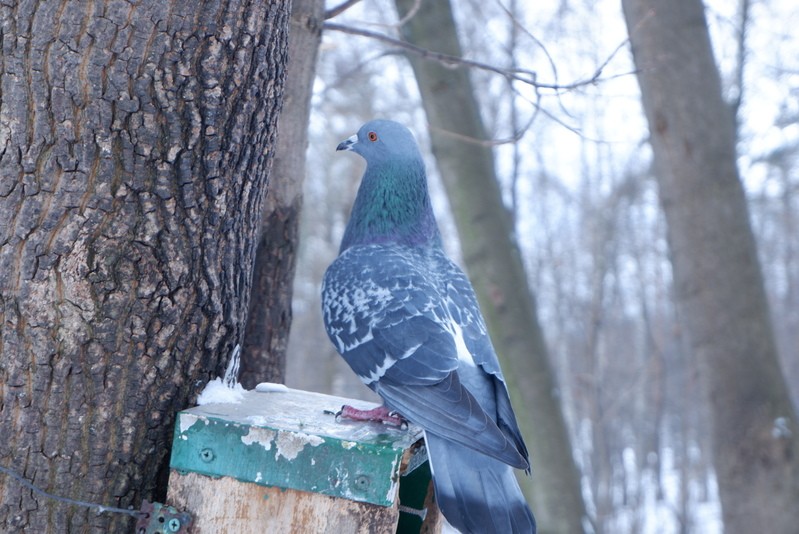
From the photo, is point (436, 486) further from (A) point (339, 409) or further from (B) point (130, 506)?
(B) point (130, 506)

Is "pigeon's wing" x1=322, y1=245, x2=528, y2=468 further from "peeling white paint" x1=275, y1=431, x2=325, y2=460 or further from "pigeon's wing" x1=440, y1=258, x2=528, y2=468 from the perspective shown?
"peeling white paint" x1=275, y1=431, x2=325, y2=460

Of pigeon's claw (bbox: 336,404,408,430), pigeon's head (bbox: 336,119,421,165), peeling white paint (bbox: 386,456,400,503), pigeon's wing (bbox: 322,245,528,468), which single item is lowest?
peeling white paint (bbox: 386,456,400,503)

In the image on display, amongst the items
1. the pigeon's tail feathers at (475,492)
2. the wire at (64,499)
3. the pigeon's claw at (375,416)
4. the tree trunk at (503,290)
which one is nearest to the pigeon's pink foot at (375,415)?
the pigeon's claw at (375,416)

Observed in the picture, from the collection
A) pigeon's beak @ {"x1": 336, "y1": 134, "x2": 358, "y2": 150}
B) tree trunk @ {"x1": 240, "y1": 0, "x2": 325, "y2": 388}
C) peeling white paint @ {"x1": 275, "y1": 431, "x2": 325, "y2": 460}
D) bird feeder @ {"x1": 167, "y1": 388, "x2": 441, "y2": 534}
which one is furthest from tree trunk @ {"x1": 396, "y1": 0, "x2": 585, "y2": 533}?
peeling white paint @ {"x1": 275, "y1": 431, "x2": 325, "y2": 460}

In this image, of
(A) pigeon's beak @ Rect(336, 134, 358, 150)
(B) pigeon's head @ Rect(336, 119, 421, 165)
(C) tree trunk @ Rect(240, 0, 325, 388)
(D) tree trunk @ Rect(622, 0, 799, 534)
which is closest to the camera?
(C) tree trunk @ Rect(240, 0, 325, 388)

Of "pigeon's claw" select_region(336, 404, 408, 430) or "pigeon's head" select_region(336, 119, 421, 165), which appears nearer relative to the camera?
"pigeon's claw" select_region(336, 404, 408, 430)

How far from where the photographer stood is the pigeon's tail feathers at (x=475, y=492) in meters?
2.03

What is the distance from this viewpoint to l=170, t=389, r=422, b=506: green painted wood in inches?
76.0

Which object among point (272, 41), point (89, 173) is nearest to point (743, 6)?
point (272, 41)

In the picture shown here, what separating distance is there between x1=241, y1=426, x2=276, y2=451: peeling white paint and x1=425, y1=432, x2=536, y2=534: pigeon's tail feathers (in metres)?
0.47

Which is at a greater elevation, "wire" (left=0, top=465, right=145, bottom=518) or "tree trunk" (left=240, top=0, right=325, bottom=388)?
"tree trunk" (left=240, top=0, right=325, bottom=388)

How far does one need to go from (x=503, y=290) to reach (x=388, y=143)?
238 centimetres

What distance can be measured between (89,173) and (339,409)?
0.97m

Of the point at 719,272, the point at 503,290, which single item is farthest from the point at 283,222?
the point at 719,272
